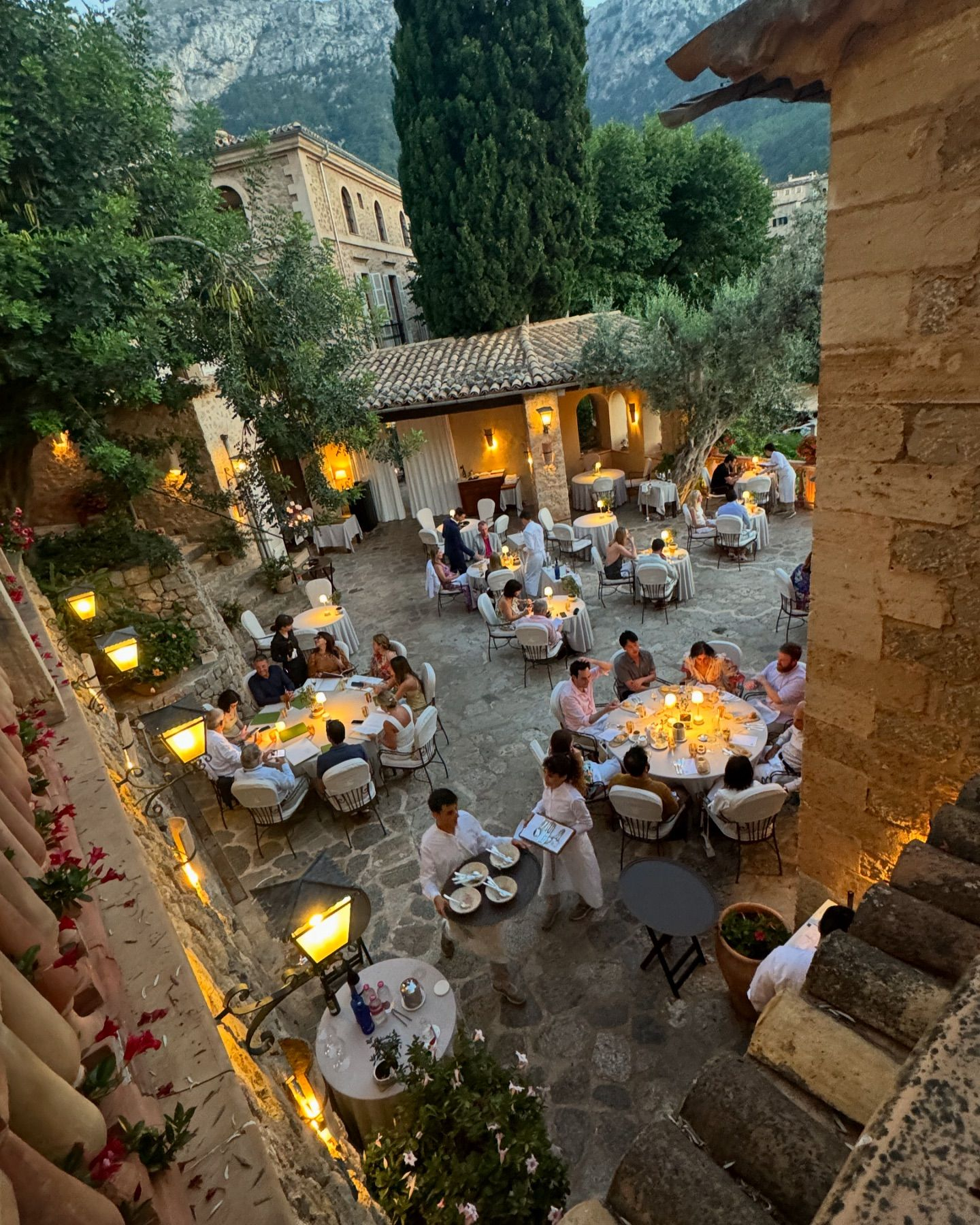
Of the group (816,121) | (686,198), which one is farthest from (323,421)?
(816,121)

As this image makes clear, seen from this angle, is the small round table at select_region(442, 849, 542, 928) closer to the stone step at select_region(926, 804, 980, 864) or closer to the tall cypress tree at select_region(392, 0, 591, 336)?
the stone step at select_region(926, 804, 980, 864)

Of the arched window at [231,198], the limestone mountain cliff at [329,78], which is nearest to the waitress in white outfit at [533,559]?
the arched window at [231,198]

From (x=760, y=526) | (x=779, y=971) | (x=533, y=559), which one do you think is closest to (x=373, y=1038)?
(x=779, y=971)

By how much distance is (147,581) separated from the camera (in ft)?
33.0

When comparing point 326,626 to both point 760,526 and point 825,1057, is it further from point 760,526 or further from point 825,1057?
point 825,1057

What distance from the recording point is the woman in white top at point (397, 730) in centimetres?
702

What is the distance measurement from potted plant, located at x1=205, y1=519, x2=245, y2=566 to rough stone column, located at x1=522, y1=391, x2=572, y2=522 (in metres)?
6.99

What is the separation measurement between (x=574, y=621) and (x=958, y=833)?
7.29m

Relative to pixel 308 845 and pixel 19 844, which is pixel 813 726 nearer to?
pixel 19 844

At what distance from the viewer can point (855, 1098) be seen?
1.43m

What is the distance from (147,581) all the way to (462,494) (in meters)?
9.63

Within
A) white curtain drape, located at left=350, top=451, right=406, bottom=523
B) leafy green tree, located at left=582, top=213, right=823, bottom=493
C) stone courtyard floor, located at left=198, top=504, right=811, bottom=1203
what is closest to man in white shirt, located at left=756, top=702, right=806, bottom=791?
stone courtyard floor, located at left=198, top=504, right=811, bottom=1203

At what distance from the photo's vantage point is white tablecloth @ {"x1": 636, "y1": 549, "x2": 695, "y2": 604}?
1048 centimetres

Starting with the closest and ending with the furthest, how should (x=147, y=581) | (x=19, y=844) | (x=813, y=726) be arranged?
(x=19, y=844) < (x=813, y=726) < (x=147, y=581)
